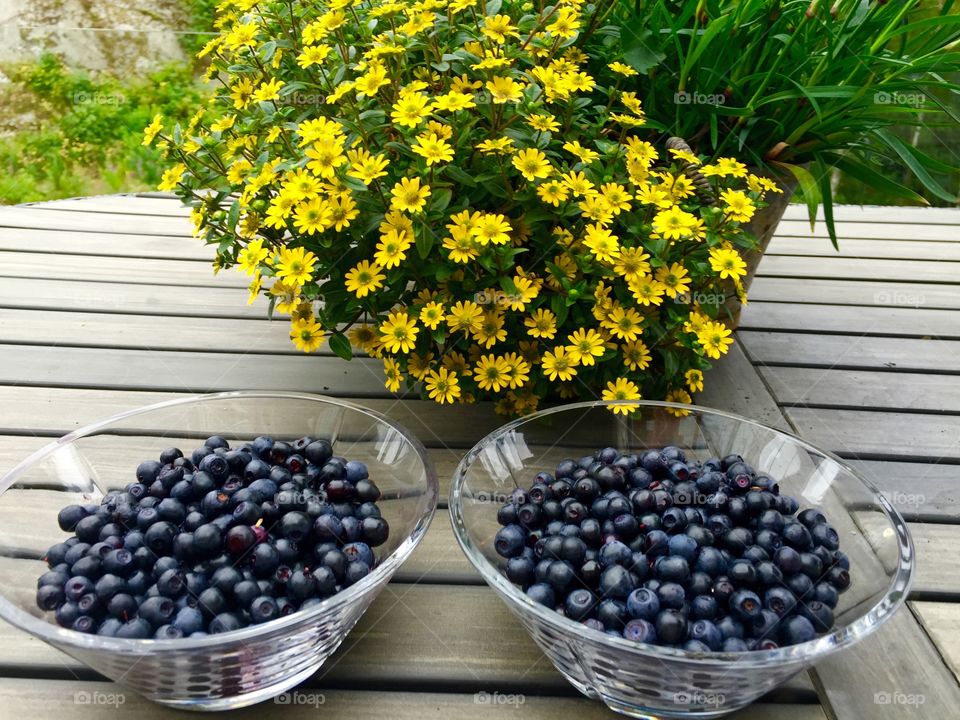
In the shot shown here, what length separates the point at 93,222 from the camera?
5.48ft

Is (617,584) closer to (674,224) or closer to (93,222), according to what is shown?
(674,224)

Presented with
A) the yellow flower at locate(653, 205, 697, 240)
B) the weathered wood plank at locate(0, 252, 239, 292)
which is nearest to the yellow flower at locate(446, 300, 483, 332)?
the yellow flower at locate(653, 205, 697, 240)

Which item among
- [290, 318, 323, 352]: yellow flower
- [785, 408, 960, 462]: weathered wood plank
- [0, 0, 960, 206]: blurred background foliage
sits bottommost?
[0, 0, 960, 206]: blurred background foliage

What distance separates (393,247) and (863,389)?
2.44 feet

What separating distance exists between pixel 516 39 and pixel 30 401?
80cm

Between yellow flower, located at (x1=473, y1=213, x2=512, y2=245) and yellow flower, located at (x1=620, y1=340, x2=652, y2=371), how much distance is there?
207 mm

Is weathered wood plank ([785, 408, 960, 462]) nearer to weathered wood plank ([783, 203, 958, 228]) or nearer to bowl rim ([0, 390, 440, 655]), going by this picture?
bowl rim ([0, 390, 440, 655])

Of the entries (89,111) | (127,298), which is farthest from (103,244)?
(89,111)

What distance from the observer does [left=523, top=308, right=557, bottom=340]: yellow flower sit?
0.92 meters

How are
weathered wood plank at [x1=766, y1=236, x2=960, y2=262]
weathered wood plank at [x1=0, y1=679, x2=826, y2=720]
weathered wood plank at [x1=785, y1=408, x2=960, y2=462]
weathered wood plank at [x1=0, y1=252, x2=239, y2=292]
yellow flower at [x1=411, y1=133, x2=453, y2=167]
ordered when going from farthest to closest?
weathered wood plank at [x1=766, y1=236, x2=960, y2=262] < weathered wood plank at [x1=0, y1=252, x2=239, y2=292] < weathered wood plank at [x1=785, y1=408, x2=960, y2=462] < yellow flower at [x1=411, y1=133, x2=453, y2=167] < weathered wood plank at [x1=0, y1=679, x2=826, y2=720]

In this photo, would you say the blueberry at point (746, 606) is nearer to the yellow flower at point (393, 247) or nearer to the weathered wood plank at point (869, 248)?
the yellow flower at point (393, 247)

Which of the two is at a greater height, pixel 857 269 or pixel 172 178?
pixel 172 178

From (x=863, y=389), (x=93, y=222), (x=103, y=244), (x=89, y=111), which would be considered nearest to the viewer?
(x=863, y=389)

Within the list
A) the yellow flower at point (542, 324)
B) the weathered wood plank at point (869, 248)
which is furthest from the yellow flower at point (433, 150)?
the weathered wood plank at point (869, 248)
